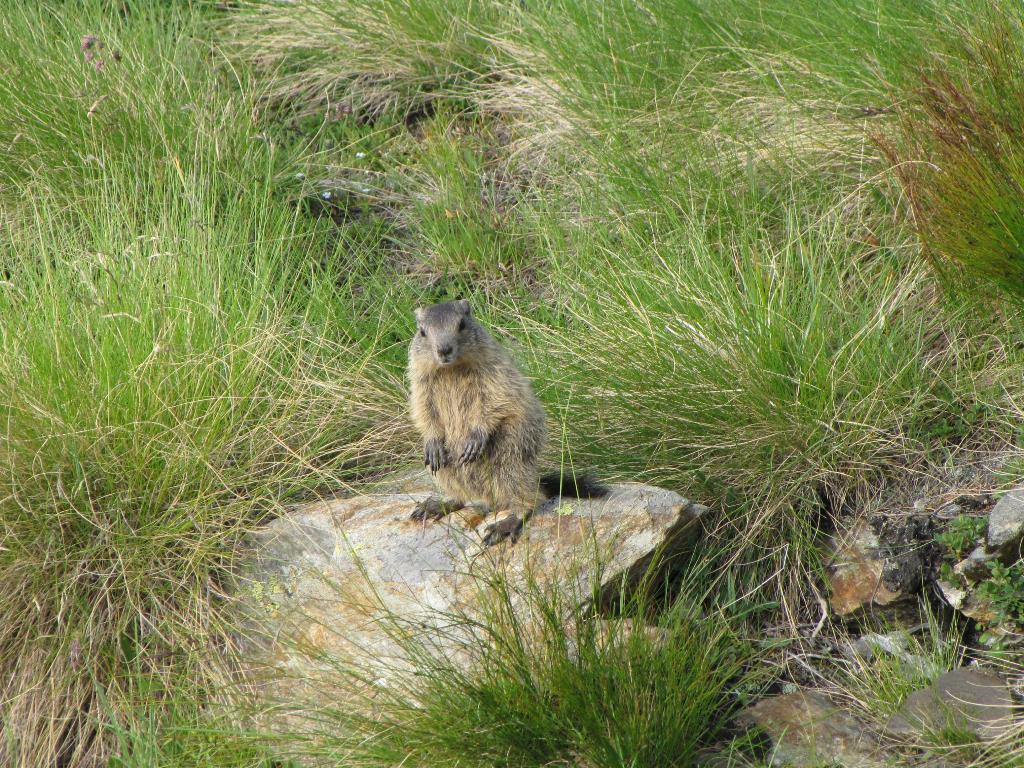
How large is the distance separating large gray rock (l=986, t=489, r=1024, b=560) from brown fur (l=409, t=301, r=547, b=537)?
5.71 feet

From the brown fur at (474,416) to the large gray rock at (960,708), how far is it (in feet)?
5.14

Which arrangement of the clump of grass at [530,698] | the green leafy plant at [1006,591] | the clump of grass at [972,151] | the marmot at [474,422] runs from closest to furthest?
the clump of grass at [530,698], the green leafy plant at [1006,591], the marmot at [474,422], the clump of grass at [972,151]

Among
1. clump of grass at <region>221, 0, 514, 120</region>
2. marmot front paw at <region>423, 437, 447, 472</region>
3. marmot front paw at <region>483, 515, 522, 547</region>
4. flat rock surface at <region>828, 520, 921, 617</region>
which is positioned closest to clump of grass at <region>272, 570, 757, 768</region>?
marmot front paw at <region>483, 515, 522, 547</region>

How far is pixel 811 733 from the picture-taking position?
4.21 meters

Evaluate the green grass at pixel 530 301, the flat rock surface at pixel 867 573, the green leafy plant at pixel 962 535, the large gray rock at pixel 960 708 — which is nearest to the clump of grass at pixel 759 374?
the green grass at pixel 530 301

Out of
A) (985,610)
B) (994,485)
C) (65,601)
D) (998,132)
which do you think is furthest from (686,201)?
(65,601)

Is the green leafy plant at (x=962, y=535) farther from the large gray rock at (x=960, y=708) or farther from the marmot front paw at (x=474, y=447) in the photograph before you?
the marmot front paw at (x=474, y=447)

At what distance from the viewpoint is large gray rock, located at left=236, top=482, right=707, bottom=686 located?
435 centimetres

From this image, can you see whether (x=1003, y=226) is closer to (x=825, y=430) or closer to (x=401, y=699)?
(x=825, y=430)

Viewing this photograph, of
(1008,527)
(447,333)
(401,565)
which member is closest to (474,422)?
(447,333)

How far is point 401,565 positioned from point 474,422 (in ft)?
2.07

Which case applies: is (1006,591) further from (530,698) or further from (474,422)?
(474,422)

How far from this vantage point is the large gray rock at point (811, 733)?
162 inches

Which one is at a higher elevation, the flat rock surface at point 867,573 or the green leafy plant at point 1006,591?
the green leafy plant at point 1006,591
